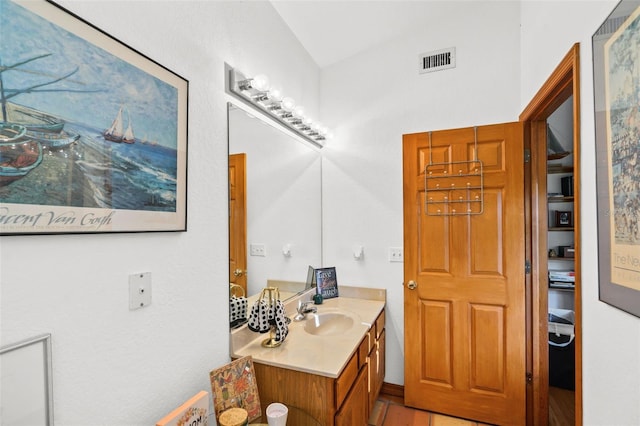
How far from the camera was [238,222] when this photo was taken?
1.62 m

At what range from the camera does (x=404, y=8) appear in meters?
2.13

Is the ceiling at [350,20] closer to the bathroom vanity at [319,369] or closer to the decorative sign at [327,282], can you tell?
the decorative sign at [327,282]

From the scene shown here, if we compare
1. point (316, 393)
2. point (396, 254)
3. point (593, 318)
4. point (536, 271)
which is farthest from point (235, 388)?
point (536, 271)

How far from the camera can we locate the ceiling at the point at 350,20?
2.03 m

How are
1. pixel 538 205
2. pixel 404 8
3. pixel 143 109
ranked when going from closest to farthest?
pixel 143 109
pixel 538 205
pixel 404 8

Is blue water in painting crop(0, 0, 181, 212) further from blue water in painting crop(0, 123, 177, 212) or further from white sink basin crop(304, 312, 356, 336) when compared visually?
white sink basin crop(304, 312, 356, 336)

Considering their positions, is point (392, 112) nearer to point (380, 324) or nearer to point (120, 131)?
point (380, 324)

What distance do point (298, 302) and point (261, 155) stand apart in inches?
41.6

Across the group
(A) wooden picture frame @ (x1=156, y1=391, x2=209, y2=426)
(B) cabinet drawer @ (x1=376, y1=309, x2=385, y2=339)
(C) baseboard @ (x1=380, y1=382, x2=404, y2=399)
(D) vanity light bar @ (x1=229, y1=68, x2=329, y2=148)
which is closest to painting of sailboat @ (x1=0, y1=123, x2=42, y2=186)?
(A) wooden picture frame @ (x1=156, y1=391, x2=209, y2=426)

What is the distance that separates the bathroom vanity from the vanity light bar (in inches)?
48.2

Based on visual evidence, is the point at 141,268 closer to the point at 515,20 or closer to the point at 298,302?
the point at 298,302

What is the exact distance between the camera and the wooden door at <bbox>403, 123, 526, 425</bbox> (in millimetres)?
2012

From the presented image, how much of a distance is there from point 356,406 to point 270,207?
1.25 metres

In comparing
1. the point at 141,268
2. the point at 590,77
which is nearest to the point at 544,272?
the point at 590,77
